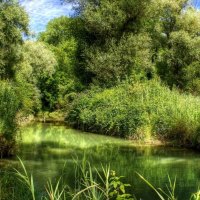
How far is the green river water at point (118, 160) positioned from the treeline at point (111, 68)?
58.1 inches

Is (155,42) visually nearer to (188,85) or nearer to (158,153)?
(188,85)

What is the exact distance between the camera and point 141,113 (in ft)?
72.8

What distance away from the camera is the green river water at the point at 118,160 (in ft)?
36.3

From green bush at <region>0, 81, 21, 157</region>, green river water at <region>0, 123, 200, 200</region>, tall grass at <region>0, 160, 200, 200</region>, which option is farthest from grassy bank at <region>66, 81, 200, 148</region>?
tall grass at <region>0, 160, 200, 200</region>

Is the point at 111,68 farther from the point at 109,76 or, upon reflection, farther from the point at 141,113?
the point at 141,113

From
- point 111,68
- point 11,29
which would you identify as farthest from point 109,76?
point 11,29

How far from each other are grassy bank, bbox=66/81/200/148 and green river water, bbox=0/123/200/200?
3.70 ft

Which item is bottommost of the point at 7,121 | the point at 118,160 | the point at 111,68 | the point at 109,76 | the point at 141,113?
the point at 118,160

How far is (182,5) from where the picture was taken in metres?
41.3

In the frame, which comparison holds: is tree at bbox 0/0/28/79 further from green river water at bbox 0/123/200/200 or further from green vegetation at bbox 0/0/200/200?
green river water at bbox 0/123/200/200

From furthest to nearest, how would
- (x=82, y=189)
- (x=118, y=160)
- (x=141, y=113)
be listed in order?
(x=141, y=113) < (x=118, y=160) < (x=82, y=189)

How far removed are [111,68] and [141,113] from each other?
8.51m

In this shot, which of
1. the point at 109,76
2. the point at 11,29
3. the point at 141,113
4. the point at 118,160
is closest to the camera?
the point at 118,160

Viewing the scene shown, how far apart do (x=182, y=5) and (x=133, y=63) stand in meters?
13.2
